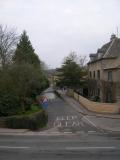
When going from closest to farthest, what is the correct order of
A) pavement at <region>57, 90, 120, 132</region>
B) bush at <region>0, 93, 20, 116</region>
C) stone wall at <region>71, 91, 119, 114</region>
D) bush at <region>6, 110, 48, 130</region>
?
bush at <region>6, 110, 48, 130</region> < pavement at <region>57, 90, 120, 132</region> < bush at <region>0, 93, 20, 116</region> < stone wall at <region>71, 91, 119, 114</region>

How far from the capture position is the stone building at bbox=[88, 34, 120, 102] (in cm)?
6081

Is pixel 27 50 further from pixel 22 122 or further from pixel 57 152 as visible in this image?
pixel 57 152

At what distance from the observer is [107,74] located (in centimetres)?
6600

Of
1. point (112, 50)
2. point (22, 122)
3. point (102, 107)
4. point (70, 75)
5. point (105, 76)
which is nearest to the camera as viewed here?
point (22, 122)

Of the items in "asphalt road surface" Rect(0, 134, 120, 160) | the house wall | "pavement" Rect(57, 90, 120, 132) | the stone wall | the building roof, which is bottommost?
"pavement" Rect(57, 90, 120, 132)

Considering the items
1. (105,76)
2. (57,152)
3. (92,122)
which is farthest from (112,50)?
(57,152)

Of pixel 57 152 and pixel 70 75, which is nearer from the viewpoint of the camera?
pixel 57 152

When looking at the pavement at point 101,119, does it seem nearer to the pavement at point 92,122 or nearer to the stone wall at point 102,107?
the pavement at point 92,122

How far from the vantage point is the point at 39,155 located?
17.4 metres

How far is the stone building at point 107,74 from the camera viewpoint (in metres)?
60.8

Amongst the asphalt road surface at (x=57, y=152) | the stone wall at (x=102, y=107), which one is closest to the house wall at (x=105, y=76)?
the stone wall at (x=102, y=107)

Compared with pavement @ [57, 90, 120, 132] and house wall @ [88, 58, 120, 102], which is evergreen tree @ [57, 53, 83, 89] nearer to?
house wall @ [88, 58, 120, 102]

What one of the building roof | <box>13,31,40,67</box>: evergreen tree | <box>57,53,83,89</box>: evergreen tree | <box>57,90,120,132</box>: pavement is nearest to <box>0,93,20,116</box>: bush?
<box>57,90,120,132</box>: pavement

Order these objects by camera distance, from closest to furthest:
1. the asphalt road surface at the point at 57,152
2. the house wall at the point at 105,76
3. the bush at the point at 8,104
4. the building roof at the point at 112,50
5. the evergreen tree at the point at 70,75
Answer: the asphalt road surface at the point at 57,152 < the bush at the point at 8,104 < the house wall at the point at 105,76 < the building roof at the point at 112,50 < the evergreen tree at the point at 70,75
